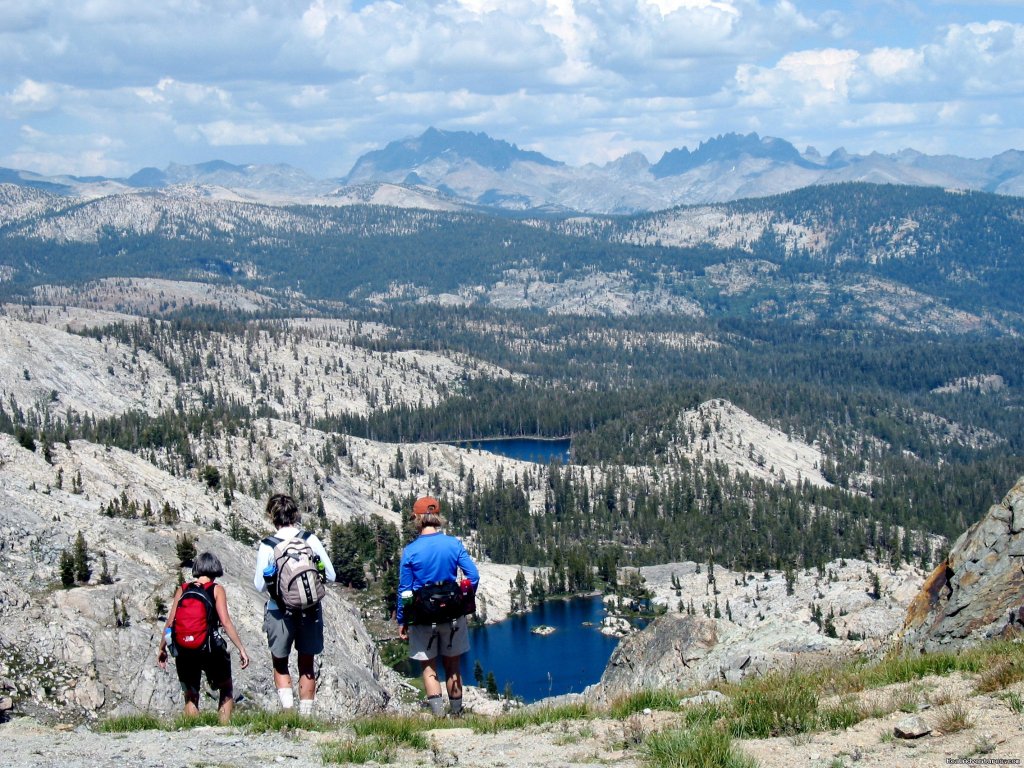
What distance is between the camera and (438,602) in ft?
74.0

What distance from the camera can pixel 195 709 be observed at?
75.9 feet

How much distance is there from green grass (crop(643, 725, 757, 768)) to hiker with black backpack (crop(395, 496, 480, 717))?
6.05 metres

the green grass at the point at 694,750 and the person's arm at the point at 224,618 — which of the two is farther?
the person's arm at the point at 224,618

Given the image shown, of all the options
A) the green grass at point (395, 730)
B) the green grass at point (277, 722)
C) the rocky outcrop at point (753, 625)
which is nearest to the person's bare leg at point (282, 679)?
the green grass at point (277, 722)

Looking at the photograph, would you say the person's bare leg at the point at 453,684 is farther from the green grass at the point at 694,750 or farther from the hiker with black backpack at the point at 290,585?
the green grass at the point at 694,750

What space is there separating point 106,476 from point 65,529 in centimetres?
3910

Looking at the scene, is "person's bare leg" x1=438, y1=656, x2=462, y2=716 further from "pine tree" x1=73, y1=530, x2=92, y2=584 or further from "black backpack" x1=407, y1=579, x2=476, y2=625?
"pine tree" x1=73, y1=530, x2=92, y2=584

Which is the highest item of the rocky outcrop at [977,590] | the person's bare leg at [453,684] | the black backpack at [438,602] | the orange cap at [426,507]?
the orange cap at [426,507]

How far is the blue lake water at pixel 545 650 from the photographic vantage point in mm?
106750

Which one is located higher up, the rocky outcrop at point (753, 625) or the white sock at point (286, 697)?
the white sock at point (286, 697)

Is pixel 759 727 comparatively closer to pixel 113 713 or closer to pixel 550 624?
pixel 113 713

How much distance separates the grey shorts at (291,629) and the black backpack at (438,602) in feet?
7.07

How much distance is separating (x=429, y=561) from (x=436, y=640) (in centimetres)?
205

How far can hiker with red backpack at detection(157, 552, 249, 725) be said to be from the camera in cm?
2208
